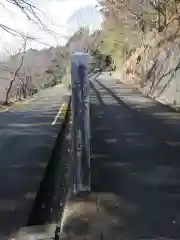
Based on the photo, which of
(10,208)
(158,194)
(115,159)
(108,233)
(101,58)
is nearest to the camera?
(108,233)

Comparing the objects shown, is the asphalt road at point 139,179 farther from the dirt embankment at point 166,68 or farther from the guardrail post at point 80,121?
the dirt embankment at point 166,68

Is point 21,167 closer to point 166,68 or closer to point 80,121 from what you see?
point 80,121

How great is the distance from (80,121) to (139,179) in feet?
5.49

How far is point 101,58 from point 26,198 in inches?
3202

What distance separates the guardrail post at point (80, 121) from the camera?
4.84 meters

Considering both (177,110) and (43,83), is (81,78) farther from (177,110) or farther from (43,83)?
(43,83)

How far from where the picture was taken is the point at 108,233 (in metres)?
4.25

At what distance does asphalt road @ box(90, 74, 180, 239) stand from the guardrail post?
0.37 metres

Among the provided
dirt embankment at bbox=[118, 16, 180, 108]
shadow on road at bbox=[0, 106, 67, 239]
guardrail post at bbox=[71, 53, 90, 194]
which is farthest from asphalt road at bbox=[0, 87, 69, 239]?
dirt embankment at bbox=[118, 16, 180, 108]

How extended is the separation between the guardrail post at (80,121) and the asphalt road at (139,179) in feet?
1.23

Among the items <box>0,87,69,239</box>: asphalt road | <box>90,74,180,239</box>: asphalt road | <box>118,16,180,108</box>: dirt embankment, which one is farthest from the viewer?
<box>118,16,180,108</box>: dirt embankment

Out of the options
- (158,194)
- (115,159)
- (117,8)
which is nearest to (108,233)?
(158,194)

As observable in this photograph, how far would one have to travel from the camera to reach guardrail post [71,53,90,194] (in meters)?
4.84

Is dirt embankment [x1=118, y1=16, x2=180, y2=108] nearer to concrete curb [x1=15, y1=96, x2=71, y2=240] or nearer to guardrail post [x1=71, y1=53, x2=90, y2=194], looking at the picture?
concrete curb [x1=15, y1=96, x2=71, y2=240]
